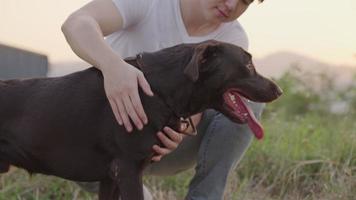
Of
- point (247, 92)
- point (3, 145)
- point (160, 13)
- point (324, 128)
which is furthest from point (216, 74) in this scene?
point (324, 128)

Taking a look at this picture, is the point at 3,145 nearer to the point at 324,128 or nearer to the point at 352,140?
the point at 352,140

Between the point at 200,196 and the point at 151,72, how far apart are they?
0.92m

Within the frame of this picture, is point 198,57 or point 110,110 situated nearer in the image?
point 198,57

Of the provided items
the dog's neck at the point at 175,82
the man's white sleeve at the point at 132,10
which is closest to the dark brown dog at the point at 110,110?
the dog's neck at the point at 175,82

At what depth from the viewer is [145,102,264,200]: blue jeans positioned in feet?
11.3

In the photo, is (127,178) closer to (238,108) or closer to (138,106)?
(138,106)

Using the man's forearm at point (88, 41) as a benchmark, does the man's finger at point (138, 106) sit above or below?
below

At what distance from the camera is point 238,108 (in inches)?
113

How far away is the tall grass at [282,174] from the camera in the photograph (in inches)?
170

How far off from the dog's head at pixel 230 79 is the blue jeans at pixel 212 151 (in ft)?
1.75

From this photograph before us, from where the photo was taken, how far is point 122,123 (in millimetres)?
2766

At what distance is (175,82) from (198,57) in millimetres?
142

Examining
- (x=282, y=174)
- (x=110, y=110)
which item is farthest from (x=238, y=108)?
(x=282, y=174)

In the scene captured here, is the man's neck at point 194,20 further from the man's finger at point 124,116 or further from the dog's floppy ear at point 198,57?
the man's finger at point 124,116
